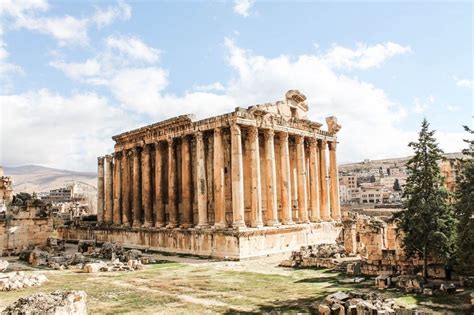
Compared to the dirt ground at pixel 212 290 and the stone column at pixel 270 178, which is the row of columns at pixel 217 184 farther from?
the dirt ground at pixel 212 290

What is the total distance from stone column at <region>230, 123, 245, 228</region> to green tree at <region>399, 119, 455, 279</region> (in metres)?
11.6

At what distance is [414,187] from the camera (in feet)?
61.0

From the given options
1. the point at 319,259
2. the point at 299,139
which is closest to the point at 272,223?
the point at 319,259

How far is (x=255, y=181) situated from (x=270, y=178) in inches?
70.5

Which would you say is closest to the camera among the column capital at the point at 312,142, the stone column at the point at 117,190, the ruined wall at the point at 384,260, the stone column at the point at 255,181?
the ruined wall at the point at 384,260

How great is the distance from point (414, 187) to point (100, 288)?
572 inches

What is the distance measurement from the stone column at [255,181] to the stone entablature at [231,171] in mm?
69

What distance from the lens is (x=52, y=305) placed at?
36.9ft

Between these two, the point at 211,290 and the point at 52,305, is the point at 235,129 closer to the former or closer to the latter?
the point at 211,290

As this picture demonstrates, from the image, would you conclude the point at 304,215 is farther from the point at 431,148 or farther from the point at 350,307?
the point at 350,307

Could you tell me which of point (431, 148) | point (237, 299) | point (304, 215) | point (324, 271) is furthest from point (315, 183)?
point (237, 299)

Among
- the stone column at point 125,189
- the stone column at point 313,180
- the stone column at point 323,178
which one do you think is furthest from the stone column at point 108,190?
the stone column at point 323,178

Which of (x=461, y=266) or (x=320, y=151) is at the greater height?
(x=320, y=151)

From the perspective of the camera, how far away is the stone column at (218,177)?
2897 centimetres
